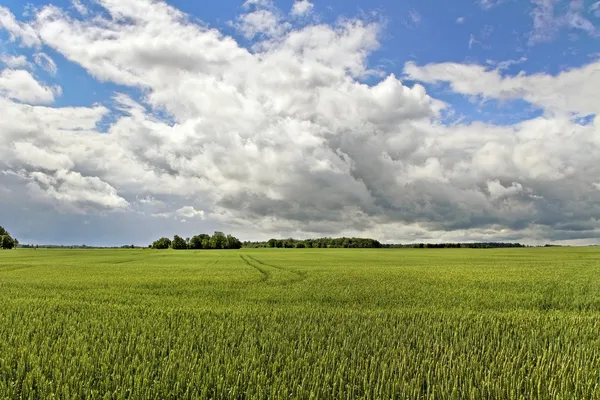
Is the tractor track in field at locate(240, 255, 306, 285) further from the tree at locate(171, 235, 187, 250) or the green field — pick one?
the tree at locate(171, 235, 187, 250)

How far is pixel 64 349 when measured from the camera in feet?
28.6

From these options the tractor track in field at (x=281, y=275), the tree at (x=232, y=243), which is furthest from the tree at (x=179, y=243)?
the tractor track in field at (x=281, y=275)

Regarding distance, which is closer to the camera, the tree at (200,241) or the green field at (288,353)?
the green field at (288,353)

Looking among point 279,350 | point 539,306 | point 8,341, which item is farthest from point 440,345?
point 539,306

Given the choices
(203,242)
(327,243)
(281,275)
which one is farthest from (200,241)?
(281,275)

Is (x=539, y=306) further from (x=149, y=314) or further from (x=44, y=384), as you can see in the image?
(x=44, y=384)

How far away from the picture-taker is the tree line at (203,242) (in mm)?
168000

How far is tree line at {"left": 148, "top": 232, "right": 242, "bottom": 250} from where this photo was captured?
168000mm

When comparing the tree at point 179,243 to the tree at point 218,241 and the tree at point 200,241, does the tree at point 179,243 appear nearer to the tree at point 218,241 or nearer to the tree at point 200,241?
the tree at point 200,241

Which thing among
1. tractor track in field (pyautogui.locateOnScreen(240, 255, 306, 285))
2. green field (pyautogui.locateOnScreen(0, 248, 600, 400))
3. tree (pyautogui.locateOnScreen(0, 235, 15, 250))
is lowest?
tractor track in field (pyautogui.locateOnScreen(240, 255, 306, 285))

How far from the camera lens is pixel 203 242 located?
172m

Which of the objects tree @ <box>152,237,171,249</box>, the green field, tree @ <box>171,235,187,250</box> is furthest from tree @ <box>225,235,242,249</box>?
the green field

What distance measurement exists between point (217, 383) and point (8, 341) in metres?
6.18

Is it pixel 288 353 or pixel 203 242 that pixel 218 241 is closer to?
pixel 203 242
